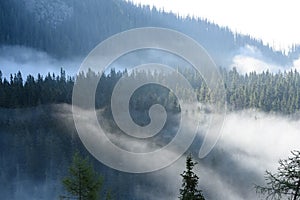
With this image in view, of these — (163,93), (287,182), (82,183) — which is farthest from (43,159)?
(287,182)

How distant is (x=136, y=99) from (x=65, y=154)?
116 feet

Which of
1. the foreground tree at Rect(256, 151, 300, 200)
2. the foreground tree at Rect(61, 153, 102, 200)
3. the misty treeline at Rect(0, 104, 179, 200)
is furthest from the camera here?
the misty treeline at Rect(0, 104, 179, 200)

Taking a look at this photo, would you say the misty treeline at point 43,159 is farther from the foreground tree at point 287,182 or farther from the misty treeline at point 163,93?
the foreground tree at point 287,182

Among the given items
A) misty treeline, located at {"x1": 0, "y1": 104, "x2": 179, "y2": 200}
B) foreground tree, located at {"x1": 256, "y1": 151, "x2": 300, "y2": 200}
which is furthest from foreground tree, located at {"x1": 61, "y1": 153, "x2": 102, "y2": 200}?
misty treeline, located at {"x1": 0, "y1": 104, "x2": 179, "y2": 200}

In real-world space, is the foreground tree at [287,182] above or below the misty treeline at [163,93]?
below

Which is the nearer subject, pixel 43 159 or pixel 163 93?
pixel 43 159

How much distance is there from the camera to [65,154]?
10238cm

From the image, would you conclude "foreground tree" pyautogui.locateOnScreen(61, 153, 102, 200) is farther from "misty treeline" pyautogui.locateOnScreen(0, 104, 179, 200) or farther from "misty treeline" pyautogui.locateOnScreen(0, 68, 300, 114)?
"misty treeline" pyautogui.locateOnScreen(0, 68, 300, 114)

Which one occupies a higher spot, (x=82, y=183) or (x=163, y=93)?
(x=163, y=93)

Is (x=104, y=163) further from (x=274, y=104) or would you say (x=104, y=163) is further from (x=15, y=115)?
(x=274, y=104)

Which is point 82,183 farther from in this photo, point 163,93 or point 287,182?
point 163,93

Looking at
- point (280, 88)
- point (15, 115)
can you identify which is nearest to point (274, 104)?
point (280, 88)

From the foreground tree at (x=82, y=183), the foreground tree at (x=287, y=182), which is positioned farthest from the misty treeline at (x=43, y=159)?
the foreground tree at (x=287, y=182)

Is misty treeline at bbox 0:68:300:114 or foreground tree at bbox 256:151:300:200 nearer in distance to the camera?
foreground tree at bbox 256:151:300:200
